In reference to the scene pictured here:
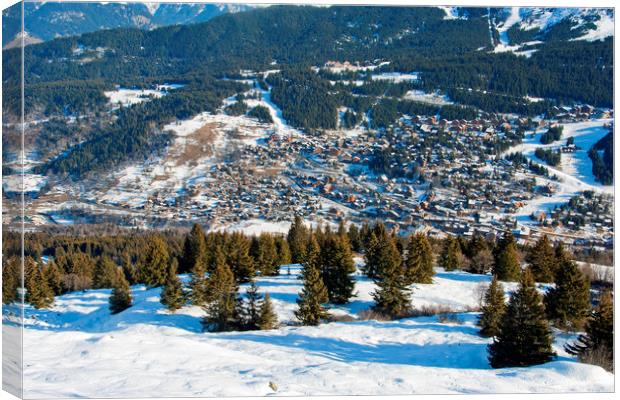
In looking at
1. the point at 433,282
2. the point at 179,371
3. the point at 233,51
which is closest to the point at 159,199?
the point at 433,282

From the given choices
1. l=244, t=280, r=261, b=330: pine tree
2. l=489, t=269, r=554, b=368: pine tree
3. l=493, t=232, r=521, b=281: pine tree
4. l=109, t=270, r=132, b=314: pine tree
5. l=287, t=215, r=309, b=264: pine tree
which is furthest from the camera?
l=287, t=215, r=309, b=264: pine tree

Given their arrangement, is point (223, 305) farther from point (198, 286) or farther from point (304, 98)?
point (304, 98)

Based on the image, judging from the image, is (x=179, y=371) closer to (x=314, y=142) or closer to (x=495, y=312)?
(x=495, y=312)

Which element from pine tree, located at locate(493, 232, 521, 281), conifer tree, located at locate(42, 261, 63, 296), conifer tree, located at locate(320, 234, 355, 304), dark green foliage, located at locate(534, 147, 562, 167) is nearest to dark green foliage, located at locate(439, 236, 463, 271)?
pine tree, located at locate(493, 232, 521, 281)

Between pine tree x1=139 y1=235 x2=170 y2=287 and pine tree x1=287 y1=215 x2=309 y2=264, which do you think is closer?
pine tree x1=139 y1=235 x2=170 y2=287

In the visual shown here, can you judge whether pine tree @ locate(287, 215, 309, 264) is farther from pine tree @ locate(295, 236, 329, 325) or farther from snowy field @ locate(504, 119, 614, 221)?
snowy field @ locate(504, 119, 614, 221)

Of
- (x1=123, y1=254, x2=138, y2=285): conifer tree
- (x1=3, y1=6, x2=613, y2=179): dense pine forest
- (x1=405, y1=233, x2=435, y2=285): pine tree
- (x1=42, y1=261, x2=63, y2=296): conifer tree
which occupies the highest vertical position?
(x1=3, y1=6, x2=613, y2=179): dense pine forest
